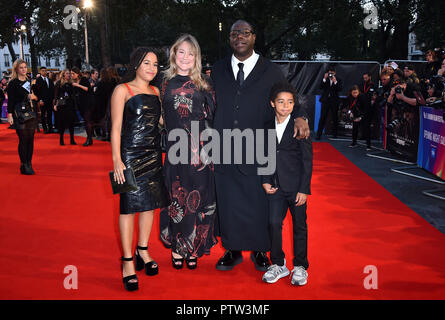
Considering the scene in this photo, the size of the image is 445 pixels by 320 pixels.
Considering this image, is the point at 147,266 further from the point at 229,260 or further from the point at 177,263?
the point at 229,260

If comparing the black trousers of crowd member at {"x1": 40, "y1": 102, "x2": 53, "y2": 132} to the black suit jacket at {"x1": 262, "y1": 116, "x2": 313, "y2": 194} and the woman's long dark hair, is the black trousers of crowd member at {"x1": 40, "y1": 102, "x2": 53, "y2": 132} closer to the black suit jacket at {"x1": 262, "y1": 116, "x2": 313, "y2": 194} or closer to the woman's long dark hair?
the woman's long dark hair

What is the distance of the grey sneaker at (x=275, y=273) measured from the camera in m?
3.68

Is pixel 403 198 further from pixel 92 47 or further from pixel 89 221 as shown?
pixel 92 47

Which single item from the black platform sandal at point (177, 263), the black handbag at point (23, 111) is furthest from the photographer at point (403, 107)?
the black handbag at point (23, 111)

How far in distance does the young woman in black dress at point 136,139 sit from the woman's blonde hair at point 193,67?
0.16 metres

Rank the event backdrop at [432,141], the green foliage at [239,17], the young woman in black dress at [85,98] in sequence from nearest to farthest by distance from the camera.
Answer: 1. the event backdrop at [432,141]
2. the young woman in black dress at [85,98]
3. the green foliage at [239,17]

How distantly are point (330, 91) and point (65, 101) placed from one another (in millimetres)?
7435

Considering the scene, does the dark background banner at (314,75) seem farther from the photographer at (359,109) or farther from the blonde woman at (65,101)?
the blonde woman at (65,101)

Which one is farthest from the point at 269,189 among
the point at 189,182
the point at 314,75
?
the point at 314,75

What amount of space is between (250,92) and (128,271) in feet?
6.00

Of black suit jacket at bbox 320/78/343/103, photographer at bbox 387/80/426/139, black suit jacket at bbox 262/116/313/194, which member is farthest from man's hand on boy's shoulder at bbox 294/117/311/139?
black suit jacket at bbox 320/78/343/103

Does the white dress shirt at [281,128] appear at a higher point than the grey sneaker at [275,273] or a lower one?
higher

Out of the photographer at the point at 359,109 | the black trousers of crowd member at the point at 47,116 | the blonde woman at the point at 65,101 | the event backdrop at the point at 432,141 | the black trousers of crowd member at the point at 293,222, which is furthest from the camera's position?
the black trousers of crowd member at the point at 47,116

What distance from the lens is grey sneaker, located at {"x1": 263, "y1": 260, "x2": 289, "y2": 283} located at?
368 centimetres
